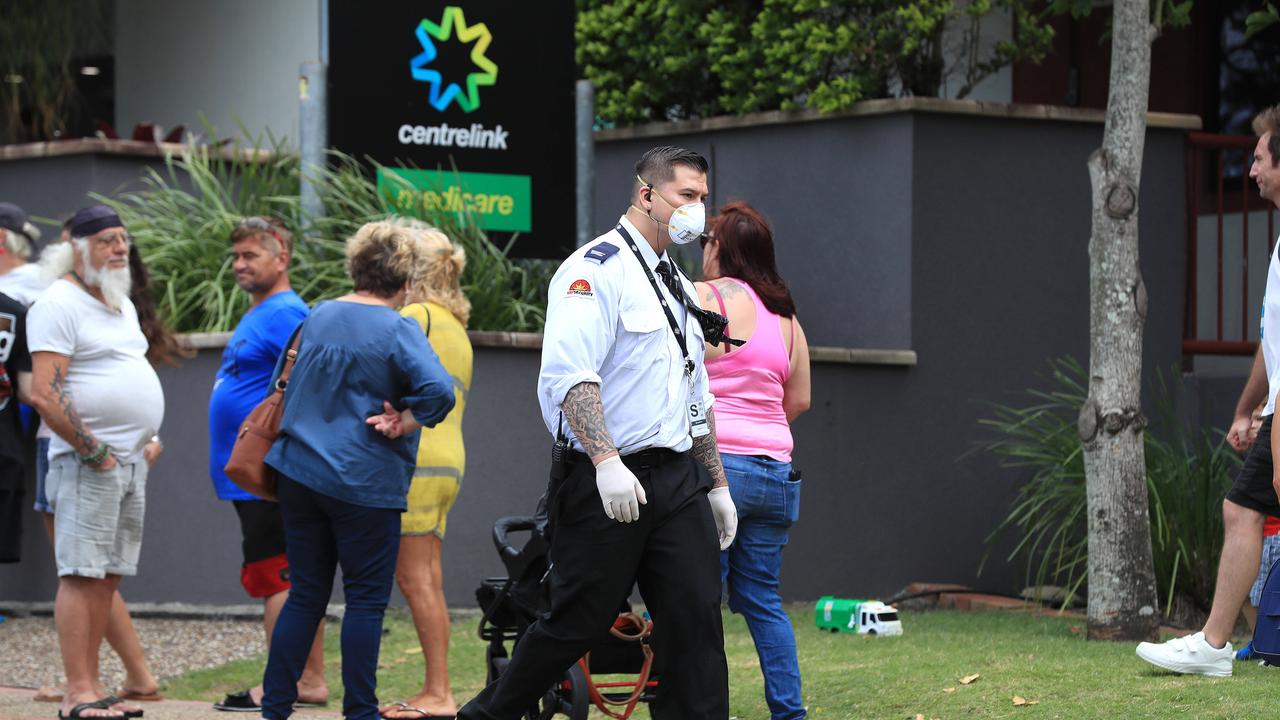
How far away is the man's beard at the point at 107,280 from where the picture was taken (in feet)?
22.1

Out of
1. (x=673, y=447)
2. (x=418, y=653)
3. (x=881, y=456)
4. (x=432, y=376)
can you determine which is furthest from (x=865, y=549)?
(x=673, y=447)

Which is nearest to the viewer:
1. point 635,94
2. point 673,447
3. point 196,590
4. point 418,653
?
point 673,447

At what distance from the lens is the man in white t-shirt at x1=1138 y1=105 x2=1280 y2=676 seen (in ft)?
19.9

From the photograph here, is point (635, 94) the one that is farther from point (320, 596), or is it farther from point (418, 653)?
point (320, 596)

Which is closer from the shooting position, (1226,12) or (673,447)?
(673,447)

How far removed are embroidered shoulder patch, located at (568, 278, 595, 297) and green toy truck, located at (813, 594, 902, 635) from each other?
3.87 meters

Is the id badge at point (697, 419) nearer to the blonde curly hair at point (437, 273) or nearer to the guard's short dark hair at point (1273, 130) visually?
the blonde curly hair at point (437, 273)

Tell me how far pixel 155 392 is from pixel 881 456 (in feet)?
15.0

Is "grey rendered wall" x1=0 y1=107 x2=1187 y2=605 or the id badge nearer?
the id badge

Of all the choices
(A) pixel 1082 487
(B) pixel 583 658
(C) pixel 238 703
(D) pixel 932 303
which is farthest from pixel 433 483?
(D) pixel 932 303

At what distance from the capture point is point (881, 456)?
33.1 ft

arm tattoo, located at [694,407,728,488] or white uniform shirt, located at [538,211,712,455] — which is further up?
white uniform shirt, located at [538,211,712,455]

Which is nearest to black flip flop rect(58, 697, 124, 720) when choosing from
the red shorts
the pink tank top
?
the red shorts

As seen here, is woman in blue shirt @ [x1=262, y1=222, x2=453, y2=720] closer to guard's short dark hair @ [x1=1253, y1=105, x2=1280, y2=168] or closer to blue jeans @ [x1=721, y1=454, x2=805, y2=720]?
blue jeans @ [x1=721, y1=454, x2=805, y2=720]
